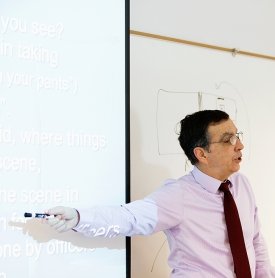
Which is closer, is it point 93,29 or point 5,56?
point 5,56

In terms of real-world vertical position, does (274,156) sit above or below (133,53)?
below

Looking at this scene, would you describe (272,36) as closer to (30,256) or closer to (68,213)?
(68,213)

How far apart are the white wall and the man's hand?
473 millimetres

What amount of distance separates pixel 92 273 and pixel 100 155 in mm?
412

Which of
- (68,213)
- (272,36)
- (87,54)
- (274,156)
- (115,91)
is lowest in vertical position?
(68,213)

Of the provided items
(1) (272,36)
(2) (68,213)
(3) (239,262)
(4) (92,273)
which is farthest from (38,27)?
(1) (272,36)

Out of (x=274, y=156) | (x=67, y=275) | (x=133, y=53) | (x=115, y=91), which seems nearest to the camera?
(x=67, y=275)

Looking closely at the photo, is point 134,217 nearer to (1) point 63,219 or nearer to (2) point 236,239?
(1) point 63,219

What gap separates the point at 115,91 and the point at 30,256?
0.64m

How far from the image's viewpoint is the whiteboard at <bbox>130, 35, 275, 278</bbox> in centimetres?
159

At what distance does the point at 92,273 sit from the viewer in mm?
1283

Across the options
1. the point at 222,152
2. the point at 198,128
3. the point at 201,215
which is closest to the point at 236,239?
the point at 201,215

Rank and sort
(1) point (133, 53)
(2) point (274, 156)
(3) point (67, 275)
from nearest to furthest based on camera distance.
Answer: (3) point (67, 275) < (1) point (133, 53) < (2) point (274, 156)

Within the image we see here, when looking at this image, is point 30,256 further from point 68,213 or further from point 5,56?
point 5,56
